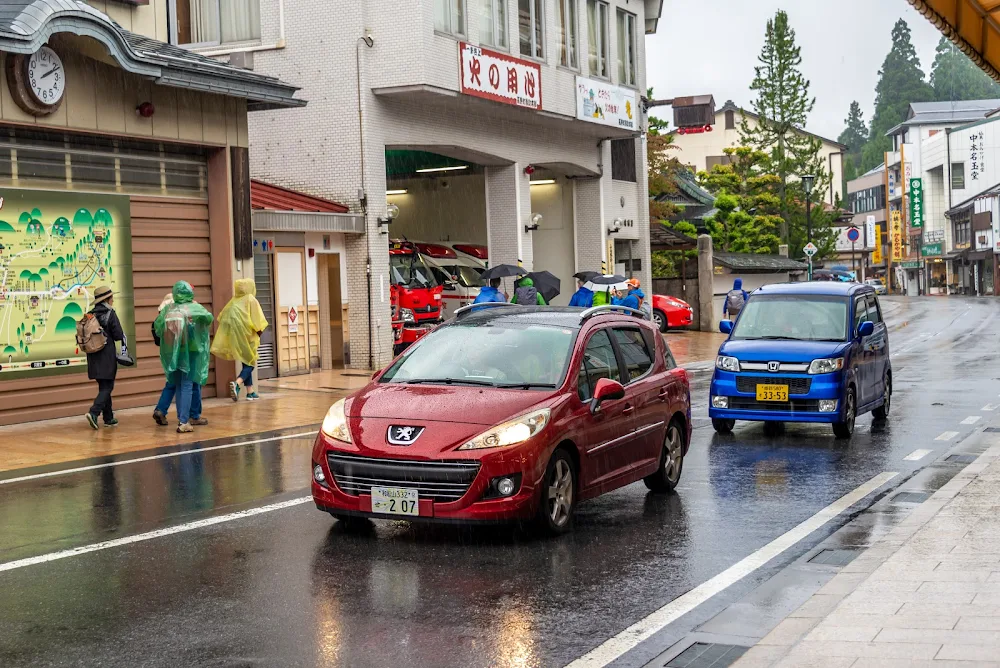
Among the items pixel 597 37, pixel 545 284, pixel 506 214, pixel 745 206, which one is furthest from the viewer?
pixel 745 206

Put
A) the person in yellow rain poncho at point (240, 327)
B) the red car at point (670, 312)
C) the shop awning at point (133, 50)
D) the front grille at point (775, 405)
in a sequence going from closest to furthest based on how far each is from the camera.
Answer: the front grille at point (775, 405) < the shop awning at point (133, 50) < the person in yellow rain poncho at point (240, 327) < the red car at point (670, 312)

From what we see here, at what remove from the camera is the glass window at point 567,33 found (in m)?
32.9

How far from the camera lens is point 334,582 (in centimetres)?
762

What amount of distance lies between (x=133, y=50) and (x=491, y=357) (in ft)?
32.8

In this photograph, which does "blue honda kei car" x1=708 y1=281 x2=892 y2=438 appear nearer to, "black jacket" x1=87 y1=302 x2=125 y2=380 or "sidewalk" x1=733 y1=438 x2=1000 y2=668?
"sidewalk" x1=733 y1=438 x2=1000 y2=668

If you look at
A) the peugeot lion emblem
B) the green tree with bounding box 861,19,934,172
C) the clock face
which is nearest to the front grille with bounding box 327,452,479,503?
the peugeot lion emblem

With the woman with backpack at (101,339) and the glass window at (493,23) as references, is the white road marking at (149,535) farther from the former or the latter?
the glass window at (493,23)

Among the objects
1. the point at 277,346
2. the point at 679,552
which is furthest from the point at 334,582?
the point at 277,346

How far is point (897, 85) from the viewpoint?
169625mm

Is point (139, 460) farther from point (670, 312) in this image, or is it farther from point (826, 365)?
point (670, 312)

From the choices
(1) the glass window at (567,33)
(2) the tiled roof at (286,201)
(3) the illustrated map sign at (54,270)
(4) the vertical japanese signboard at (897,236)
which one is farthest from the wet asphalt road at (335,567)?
(4) the vertical japanese signboard at (897,236)

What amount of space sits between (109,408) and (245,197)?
5.42 meters

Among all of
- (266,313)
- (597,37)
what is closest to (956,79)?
(597,37)

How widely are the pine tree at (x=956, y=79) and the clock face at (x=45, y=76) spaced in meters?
168
